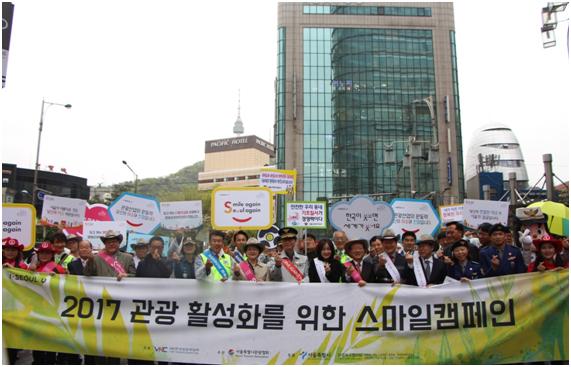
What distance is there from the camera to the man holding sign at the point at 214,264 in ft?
19.0

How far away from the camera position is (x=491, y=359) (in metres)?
5.26

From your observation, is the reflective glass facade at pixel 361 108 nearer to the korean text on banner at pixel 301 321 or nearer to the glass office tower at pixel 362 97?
the glass office tower at pixel 362 97

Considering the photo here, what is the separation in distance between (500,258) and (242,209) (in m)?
4.33

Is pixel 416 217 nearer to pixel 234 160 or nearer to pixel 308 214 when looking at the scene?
pixel 308 214

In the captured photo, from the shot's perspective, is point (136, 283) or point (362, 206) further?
point (362, 206)

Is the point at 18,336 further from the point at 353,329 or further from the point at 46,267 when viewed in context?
the point at 353,329

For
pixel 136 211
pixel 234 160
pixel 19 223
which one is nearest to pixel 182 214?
pixel 136 211

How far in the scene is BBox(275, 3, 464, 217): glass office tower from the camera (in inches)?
2235

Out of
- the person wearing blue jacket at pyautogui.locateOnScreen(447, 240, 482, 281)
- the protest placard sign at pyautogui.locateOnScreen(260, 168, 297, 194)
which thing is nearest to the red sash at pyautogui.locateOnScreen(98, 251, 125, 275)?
the person wearing blue jacket at pyautogui.locateOnScreen(447, 240, 482, 281)

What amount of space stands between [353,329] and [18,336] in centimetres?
365

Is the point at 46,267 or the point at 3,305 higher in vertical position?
the point at 46,267

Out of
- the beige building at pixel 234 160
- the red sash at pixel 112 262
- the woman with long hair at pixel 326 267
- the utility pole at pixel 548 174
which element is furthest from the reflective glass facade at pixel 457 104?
the beige building at pixel 234 160

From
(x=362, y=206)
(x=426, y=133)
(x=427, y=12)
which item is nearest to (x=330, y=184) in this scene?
(x=426, y=133)

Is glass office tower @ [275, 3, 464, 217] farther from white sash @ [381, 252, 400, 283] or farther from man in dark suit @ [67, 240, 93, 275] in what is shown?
white sash @ [381, 252, 400, 283]
